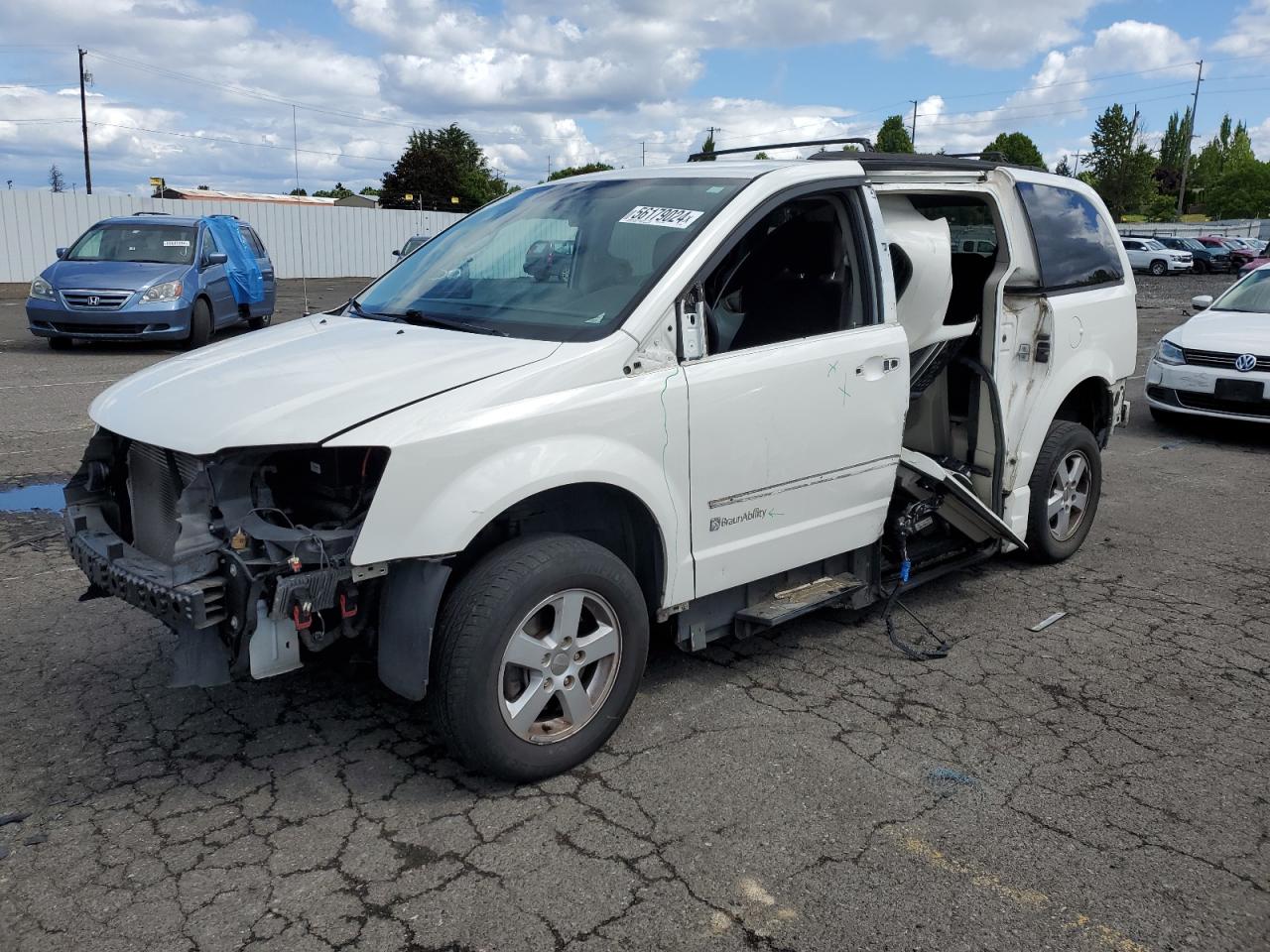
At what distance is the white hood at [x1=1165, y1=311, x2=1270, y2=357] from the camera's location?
360 inches

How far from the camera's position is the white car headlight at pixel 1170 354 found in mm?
9539

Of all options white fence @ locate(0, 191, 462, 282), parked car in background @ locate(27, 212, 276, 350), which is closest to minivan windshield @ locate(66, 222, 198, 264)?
parked car in background @ locate(27, 212, 276, 350)

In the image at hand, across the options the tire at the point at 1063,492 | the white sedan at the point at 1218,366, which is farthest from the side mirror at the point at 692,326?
the white sedan at the point at 1218,366

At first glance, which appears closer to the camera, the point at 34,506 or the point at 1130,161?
the point at 34,506

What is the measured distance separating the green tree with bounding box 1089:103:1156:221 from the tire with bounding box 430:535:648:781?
246ft

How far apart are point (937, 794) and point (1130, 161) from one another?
3024 inches

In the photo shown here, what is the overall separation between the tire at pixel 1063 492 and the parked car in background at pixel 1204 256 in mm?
41639

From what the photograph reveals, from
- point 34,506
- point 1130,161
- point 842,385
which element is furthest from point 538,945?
point 1130,161

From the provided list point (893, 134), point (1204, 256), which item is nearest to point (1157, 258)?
point (1204, 256)

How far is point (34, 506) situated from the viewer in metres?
6.41

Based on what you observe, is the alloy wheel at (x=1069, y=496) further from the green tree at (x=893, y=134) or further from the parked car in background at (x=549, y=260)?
the green tree at (x=893, y=134)

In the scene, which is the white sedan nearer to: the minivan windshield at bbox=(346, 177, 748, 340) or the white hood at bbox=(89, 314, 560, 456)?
the minivan windshield at bbox=(346, 177, 748, 340)

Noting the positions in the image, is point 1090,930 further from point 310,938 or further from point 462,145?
point 462,145

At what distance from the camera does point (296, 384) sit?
3.33m
